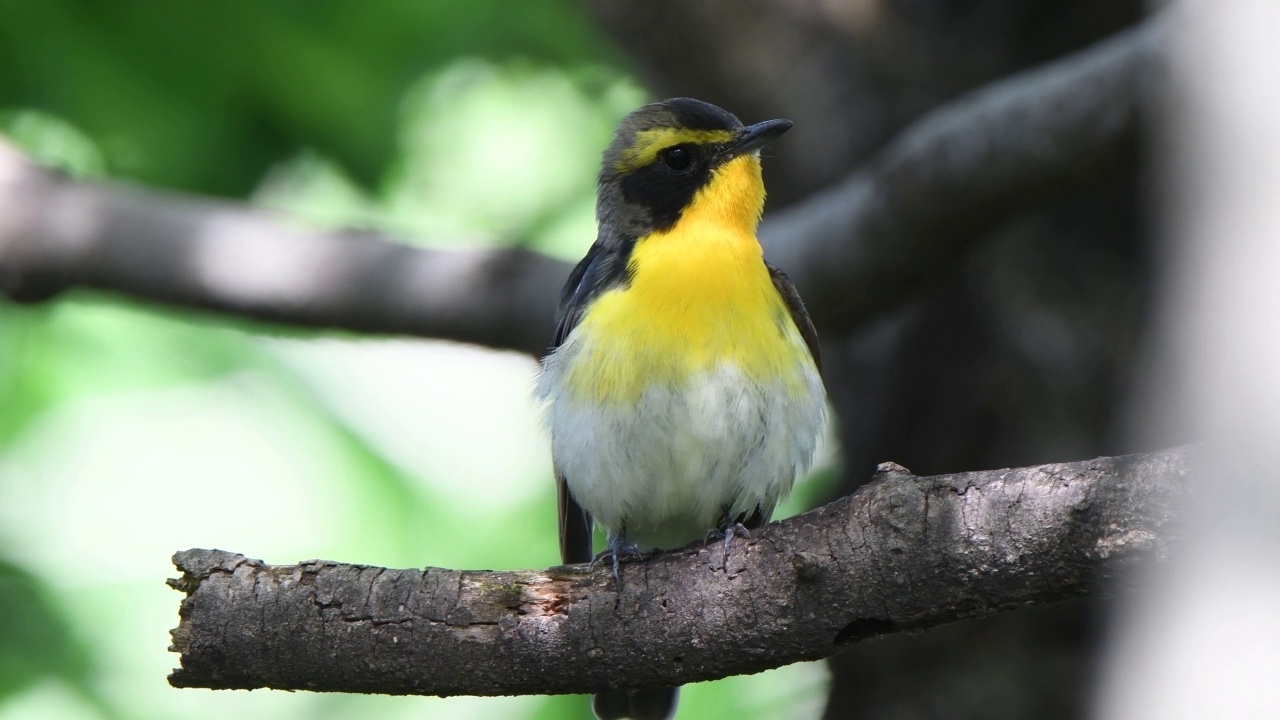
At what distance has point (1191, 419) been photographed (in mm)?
3584

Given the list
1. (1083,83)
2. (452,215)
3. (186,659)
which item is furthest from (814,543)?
(452,215)

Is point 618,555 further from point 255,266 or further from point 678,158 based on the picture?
point 255,266

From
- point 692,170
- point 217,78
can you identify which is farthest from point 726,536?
point 217,78

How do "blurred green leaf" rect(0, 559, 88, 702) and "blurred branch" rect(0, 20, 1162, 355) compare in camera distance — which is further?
"blurred branch" rect(0, 20, 1162, 355)

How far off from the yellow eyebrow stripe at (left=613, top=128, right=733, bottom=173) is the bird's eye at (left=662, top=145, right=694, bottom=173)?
0.08 ft

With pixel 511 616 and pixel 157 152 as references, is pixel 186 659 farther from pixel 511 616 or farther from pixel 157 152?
pixel 157 152

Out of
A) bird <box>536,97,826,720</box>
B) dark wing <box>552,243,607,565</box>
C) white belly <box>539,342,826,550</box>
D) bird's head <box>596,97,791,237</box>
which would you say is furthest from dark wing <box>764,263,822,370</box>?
dark wing <box>552,243,607,565</box>

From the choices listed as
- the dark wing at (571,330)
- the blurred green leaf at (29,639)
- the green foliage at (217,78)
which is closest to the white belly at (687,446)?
the dark wing at (571,330)

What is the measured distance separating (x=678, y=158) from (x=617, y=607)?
8.84ft

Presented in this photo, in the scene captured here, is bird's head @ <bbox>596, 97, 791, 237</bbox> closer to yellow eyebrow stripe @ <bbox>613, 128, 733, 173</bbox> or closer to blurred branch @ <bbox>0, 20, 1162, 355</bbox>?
yellow eyebrow stripe @ <bbox>613, 128, 733, 173</bbox>

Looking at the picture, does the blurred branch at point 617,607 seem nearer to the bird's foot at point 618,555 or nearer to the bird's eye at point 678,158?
the bird's foot at point 618,555

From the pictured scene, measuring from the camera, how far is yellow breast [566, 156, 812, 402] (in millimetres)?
5547

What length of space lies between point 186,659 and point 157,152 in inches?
92.7

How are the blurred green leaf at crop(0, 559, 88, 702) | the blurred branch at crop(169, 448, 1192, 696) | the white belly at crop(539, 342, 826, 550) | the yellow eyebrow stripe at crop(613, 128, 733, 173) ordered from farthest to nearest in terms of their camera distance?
1. the yellow eyebrow stripe at crop(613, 128, 733, 173)
2. the white belly at crop(539, 342, 826, 550)
3. the blurred green leaf at crop(0, 559, 88, 702)
4. the blurred branch at crop(169, 448, 1192, 696)
